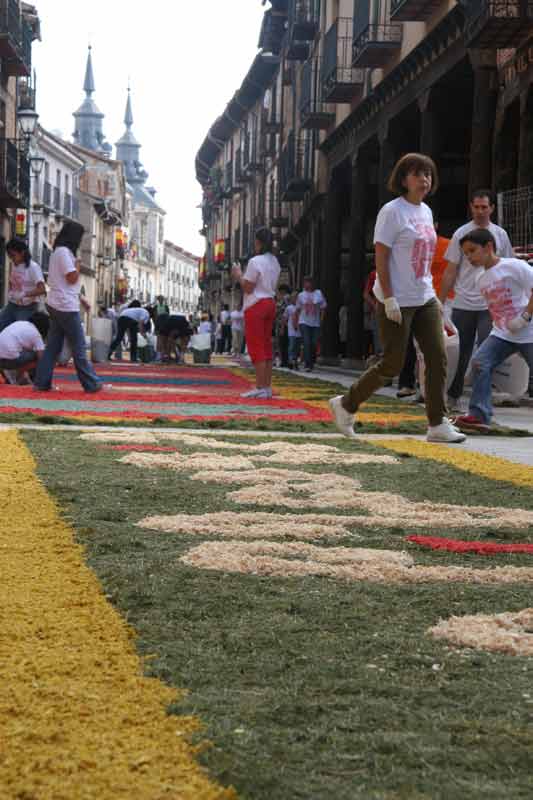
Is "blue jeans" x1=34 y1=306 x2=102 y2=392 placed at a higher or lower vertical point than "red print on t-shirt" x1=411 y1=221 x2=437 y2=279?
lower

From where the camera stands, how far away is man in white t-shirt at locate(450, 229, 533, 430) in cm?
916

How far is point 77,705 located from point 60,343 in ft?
33.0

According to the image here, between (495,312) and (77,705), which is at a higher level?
(495,312)

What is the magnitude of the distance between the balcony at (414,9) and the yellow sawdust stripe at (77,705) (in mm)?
16019

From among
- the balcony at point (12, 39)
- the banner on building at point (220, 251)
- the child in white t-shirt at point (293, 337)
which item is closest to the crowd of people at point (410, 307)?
the child in white t-shirt at point (293, 337)

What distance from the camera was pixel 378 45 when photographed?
70.4 feet

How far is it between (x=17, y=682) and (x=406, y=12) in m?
17.5

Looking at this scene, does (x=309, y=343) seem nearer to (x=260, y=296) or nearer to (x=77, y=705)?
(x=260, y=296)

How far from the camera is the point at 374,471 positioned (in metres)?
6.21

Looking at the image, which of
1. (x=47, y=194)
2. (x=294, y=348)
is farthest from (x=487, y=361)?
(x=47, y=194)

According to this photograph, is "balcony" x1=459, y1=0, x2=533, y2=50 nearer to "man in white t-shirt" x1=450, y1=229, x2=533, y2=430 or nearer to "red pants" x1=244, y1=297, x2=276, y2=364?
"red pants" x1=244, y1=297, x2=276, y2=364

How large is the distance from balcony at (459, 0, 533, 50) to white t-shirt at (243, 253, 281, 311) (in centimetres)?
348

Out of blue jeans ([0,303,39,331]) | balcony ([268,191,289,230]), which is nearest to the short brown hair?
blue jeans ([0,303,39,331])

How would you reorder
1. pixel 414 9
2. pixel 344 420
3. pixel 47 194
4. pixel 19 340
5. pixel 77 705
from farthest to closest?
pixel 47 194
pixel 414 9
pixel 19 340
pixel 344 420
pixel 77 705
